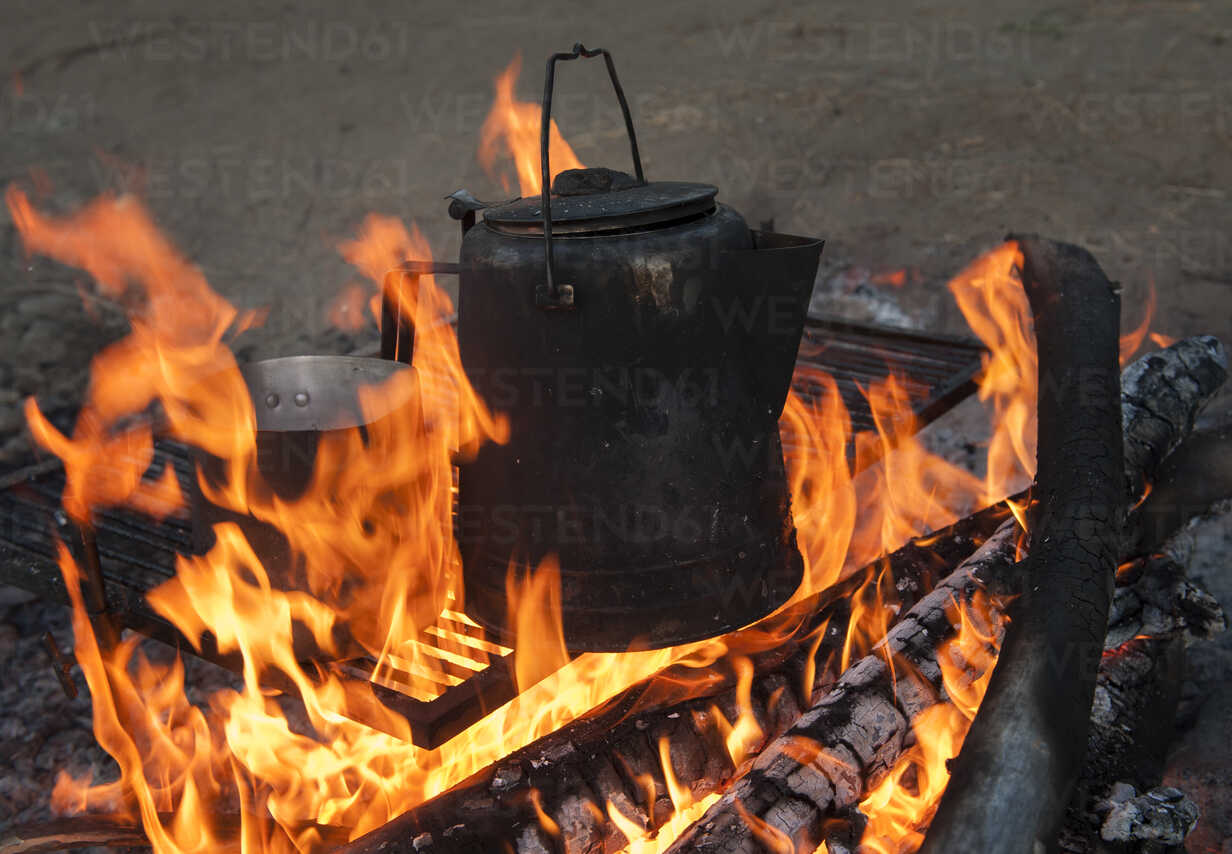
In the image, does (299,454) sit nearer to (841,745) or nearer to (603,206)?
(603,206)

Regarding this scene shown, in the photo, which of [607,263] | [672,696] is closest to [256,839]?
[672,696]

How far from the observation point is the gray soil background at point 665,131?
4.06 meters

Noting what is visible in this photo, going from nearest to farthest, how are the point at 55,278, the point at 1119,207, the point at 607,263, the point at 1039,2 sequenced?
the point at 607,263 → the point at 1119,207 → the point at 55,278 → the point at 1039,2

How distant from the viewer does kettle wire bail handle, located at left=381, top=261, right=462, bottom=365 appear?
181cm

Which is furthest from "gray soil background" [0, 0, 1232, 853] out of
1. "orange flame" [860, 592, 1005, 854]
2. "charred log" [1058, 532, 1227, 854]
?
"orange flame" [860, 592, 1005, 854]

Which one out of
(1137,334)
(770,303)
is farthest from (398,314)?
(1137,334)

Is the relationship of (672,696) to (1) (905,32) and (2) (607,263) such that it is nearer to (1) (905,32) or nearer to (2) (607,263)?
(2) (607,263)

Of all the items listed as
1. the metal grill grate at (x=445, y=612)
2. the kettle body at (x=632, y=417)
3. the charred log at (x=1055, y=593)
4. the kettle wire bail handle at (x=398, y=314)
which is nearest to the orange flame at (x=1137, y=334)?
the metal grill grate at (x=445, y=612)

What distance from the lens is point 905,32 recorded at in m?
5.08

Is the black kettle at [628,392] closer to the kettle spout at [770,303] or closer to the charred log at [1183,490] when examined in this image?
the kettle spout at [770,303]

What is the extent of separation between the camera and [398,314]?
1854 millimetres

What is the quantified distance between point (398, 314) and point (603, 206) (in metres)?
0.49

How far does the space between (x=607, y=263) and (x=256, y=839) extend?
1232 millimetres

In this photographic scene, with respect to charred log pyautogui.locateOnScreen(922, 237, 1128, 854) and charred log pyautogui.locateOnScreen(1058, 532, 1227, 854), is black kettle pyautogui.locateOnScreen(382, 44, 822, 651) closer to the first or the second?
charred log pyautogui.locateOnScreen(922, 237, 1128, 854)
